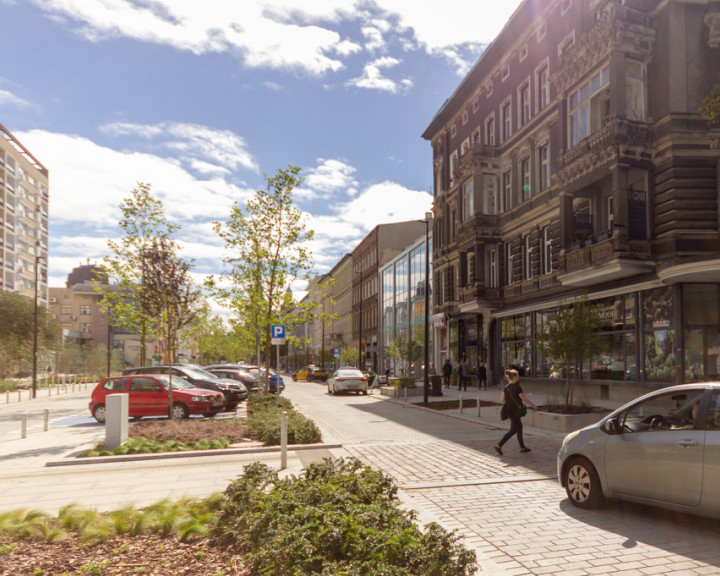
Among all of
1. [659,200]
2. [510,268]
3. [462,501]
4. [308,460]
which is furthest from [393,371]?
[462,501]

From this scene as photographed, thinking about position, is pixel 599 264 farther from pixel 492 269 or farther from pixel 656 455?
pixel 656 455

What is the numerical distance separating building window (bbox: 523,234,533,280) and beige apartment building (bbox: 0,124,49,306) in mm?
56779

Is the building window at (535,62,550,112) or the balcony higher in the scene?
the building window at (535,62,550,112)

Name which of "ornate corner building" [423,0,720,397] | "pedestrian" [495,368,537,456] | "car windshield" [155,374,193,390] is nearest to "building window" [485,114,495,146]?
"ornate corner building" [423,0,720,397]

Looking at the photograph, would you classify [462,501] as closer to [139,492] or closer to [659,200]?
[139,492]

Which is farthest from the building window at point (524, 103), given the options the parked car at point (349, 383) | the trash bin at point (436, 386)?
the parked car at point (349, 383)

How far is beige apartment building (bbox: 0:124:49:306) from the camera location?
68.7 meters

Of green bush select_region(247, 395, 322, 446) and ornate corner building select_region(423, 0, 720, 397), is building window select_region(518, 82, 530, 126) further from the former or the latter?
green bush select_region(247, 395, 322, 446)

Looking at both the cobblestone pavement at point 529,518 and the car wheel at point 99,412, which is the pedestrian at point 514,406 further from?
the car wheel at point 99,412

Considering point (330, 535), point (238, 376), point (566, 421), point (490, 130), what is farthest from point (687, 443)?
point (490, 130)

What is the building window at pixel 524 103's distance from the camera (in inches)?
1184

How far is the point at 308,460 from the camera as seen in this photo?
34.6 ft

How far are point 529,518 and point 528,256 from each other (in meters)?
24.2

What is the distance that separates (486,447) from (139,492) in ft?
22.9
